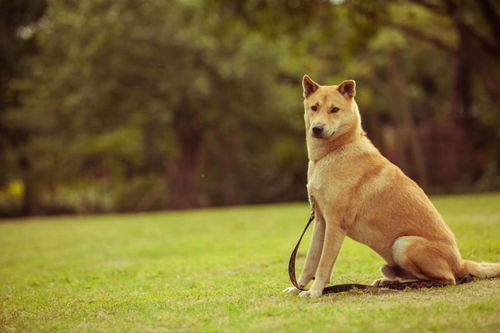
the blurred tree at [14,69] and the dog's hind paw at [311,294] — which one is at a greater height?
the blurred tree at [14,69]

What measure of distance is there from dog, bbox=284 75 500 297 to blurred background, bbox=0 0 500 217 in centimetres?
1283

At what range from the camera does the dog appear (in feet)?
19.3

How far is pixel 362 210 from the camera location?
6.02 metres

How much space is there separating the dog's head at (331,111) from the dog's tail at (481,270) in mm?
1842

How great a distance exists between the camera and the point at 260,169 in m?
33.6

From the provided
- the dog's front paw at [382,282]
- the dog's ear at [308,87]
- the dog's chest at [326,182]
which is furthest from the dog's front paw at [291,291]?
the dog's ear at [308,87]

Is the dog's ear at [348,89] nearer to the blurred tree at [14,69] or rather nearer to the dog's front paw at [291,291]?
the dog's front paw at [291,291]

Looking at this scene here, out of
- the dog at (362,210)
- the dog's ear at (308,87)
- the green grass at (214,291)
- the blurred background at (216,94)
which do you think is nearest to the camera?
the green grass at (214,291)

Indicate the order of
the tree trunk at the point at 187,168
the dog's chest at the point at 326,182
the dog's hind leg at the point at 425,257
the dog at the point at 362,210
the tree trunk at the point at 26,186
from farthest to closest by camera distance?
the tree trunk at the point at 26,186 → the tree trunk at the point at 187,168 → the dog's chest at the point at 326,182 → the dog at the point at 362,210 → the dog's hind leg at the point at 425,257

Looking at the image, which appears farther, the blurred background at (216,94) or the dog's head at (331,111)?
the blurred background at (216,94)

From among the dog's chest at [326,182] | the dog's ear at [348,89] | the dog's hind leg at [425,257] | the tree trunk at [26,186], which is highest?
the dog's ear at [348,89]

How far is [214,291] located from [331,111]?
7.91ft

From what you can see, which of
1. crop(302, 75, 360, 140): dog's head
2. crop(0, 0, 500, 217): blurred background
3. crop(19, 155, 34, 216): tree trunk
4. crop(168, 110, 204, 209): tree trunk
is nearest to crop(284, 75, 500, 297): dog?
crop(302, 75, 360, 140): dog's head

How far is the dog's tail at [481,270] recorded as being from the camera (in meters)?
6.11
